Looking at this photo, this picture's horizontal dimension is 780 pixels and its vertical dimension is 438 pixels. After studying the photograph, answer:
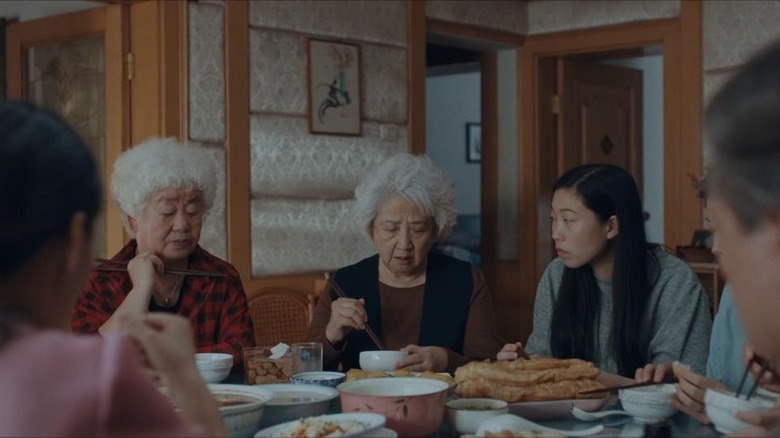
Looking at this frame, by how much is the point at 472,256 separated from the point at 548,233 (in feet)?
2.99

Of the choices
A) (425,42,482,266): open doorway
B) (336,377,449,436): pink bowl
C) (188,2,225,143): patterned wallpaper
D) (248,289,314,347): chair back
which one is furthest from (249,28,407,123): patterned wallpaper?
(425,42,482,266): open doorway

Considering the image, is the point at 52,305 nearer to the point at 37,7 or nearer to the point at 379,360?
the point at 379,360

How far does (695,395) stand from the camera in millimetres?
1813

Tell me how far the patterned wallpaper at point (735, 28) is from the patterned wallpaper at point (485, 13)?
3.74 ft

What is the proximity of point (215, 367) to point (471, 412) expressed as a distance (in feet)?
2.27

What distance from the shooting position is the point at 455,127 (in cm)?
843

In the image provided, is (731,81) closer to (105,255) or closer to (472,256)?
(105,255)

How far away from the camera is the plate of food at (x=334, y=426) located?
5.04ft

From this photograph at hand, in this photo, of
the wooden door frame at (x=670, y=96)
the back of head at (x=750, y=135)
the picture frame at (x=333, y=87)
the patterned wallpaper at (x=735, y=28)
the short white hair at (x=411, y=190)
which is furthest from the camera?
the wooden door frame at (x=670, y=96)

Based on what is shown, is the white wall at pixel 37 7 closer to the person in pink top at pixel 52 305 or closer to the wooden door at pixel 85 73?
the wooden door at pixel 85 73

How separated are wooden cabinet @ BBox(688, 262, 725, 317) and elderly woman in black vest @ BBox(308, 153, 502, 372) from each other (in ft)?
7.16

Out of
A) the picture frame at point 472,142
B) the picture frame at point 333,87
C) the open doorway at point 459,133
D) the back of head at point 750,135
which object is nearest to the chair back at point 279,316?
the picture frame at point 333,87

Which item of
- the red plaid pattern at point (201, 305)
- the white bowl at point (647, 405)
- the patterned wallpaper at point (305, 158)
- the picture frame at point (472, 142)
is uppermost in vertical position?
the picture frame at point (472, 142)

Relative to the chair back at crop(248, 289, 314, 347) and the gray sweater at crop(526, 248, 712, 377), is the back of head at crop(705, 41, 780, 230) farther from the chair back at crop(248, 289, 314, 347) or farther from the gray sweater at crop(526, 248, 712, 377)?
the chair back at crop(248, 289, 314, 347)
